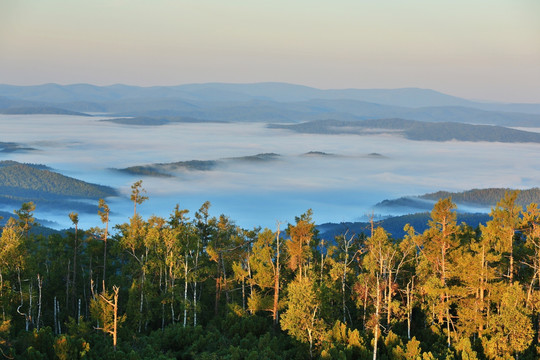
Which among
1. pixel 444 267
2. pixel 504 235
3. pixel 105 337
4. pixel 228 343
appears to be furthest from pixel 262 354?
pixel 504 235

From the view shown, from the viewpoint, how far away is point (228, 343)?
41156mm

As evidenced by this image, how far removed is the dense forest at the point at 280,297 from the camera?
37719mm

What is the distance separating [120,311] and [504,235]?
32919 mm

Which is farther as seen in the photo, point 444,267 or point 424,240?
point 424,240

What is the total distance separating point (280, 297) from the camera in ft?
158

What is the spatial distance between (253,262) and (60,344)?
18790 mm

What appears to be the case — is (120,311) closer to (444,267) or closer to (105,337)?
(105,337)

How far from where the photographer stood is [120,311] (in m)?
48.9

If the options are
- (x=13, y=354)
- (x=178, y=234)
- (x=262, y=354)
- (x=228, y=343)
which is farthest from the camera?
(x=178, y=234)

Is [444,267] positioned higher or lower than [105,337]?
higher

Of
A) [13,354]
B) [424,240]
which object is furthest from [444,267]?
[13,354]

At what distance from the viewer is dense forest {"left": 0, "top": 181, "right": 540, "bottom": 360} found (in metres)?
37.7

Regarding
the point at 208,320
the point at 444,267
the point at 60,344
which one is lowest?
the point at 208,320

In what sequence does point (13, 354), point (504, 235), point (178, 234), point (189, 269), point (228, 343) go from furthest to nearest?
point (178, 234) < point (189, 269) < point (504, 235) < point (228, 343) < point (13, 354)
